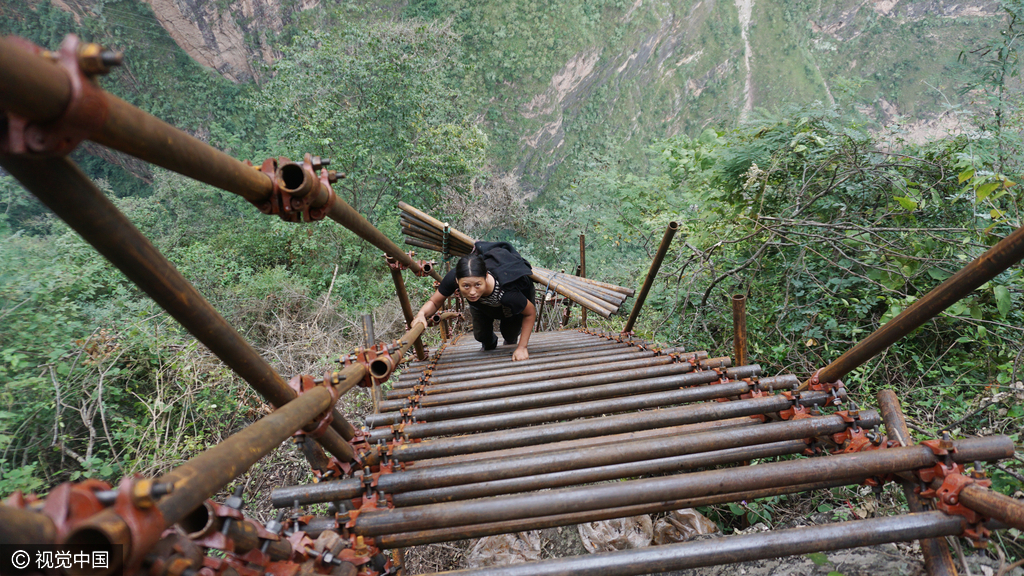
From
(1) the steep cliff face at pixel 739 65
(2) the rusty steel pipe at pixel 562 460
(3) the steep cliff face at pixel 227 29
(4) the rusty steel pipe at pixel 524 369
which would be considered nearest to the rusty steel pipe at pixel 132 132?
(2) the rusty steel pipe at pixel 562 460

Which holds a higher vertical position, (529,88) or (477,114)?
(529,88)

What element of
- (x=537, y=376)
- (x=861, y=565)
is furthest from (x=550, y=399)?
(x=861, y=565)

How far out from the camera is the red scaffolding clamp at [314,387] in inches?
49.4

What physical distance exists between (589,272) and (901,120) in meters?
7.67

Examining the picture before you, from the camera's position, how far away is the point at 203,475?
0.77m

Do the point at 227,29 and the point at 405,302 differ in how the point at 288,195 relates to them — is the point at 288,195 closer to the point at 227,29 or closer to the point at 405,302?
the point at 405,302

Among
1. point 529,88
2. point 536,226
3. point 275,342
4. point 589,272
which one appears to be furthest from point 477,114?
point 275,342

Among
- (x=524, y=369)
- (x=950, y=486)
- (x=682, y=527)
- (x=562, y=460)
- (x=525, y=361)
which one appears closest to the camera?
(x=950, y=486)

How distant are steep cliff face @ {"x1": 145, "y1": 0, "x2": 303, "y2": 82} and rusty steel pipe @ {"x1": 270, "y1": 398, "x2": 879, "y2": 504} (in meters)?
17.1

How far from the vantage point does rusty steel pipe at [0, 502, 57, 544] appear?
0.50 metres

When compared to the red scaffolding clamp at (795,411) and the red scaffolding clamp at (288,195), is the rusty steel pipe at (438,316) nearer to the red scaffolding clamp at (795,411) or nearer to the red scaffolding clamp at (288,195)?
the red scaffolding clamp at (288,195)

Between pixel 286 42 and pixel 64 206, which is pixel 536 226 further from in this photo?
pixel 64 206

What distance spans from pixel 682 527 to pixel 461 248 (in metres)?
3.22

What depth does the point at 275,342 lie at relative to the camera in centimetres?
613
